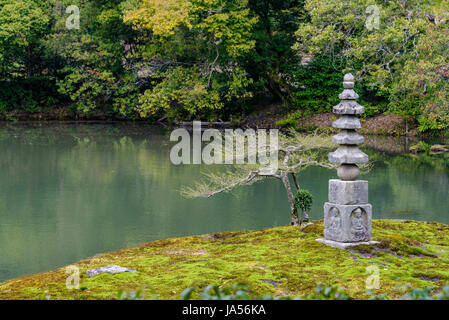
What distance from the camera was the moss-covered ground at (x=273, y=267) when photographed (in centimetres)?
788

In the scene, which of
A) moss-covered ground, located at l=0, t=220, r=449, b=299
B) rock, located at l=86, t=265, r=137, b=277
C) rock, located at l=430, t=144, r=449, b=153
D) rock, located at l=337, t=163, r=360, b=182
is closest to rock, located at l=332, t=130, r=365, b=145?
rock, located at l=337, t=163, r=360, b=182

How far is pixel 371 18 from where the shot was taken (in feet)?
86.6

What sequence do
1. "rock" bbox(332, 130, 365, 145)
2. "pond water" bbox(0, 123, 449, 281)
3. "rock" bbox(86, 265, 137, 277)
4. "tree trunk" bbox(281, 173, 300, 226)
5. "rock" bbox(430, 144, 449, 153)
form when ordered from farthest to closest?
"rock" bbox(430, 144, 449, 153) < "pond water" bbox(0, 123, 449, 281) < "tree trunk" bbox(281, 173, 300, 226) < "rock" bbox(332, 130, 365, 145) < "rock" bbox(86, 265, 137, 277)

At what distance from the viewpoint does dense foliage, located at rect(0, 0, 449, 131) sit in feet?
87.9

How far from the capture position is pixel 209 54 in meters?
30.9

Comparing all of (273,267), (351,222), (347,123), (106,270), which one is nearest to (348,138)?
(347,123)

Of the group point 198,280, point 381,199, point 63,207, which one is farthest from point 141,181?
point 198,280

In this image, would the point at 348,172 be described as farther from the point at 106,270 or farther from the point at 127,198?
the point at 127,198

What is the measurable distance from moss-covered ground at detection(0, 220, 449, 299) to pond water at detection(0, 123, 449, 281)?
2.17 meters

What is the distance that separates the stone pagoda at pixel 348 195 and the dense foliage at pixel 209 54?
14933mm

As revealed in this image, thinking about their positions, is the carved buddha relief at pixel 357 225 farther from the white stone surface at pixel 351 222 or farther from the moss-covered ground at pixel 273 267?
the moss-covered ground at pixel 273 267

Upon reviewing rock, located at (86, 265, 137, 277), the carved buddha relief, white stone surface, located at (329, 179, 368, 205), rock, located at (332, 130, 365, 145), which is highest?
rock, located at (332, 130, 365, 145)

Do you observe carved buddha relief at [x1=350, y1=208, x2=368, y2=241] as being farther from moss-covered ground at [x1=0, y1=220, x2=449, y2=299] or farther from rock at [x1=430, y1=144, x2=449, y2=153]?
rock at [x1=430, y1=144, x2=449, y2=153]
